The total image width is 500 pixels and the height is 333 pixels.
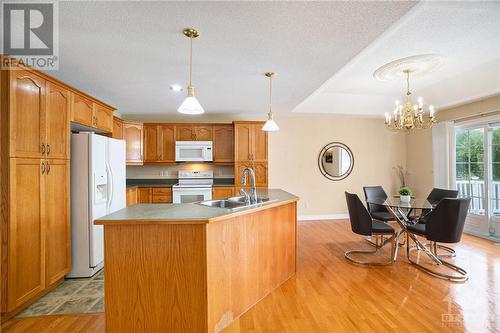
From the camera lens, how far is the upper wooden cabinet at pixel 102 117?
3.01 meters

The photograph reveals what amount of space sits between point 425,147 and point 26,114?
6435 mm

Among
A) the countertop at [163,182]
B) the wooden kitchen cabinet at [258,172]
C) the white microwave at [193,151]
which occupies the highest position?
the white microwave at [193,151]

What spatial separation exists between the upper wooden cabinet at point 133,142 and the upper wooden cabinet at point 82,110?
160 cm

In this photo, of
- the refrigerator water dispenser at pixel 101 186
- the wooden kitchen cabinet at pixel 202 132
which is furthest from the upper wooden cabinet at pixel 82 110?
the wooden kitchen cabinet at pixel 202 132

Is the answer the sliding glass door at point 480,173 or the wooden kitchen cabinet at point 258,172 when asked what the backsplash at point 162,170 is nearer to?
the wooden kitchen cabinet at point 258,172

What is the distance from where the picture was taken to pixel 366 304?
83.0 inches

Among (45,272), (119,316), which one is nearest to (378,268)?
(119,316)

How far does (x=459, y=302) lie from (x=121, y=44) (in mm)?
3833

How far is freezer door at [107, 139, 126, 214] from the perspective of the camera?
9.82 ft

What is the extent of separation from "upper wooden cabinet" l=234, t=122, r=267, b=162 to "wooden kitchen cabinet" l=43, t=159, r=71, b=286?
2.81m

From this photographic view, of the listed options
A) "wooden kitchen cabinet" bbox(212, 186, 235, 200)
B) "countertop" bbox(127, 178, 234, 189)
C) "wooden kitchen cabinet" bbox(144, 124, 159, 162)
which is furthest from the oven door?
"wooden kitchen cabinet" bbox(144, 124, 159, 162)

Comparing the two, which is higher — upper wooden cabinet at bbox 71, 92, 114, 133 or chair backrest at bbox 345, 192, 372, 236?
upper wooden cabinet at bbox 71, 92, 114, 133

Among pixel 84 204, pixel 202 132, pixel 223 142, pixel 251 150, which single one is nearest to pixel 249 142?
pixel 251 150

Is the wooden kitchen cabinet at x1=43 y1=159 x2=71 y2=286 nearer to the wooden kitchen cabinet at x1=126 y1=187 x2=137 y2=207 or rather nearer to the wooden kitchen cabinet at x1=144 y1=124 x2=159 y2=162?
the wooden kitchen cabinet at x1=126 y1=187 x2=137 y2=207
